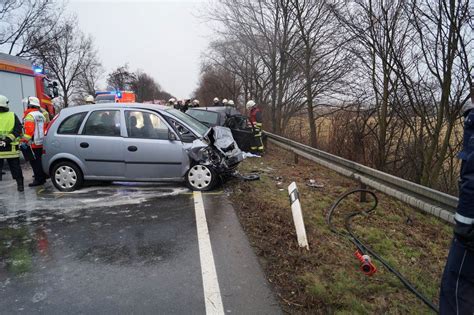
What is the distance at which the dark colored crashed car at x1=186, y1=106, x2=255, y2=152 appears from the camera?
10.8 meters

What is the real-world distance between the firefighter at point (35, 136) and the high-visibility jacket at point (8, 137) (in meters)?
0.19

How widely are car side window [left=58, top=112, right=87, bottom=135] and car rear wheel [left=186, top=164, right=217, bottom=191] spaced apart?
2.34m

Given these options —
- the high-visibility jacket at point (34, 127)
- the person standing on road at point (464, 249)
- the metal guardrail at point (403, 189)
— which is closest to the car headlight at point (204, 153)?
the metal guardrail at point (403, 189)

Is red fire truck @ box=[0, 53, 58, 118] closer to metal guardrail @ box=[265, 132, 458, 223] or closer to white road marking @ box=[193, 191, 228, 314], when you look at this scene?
white road marking @ box=[193, 191, 228, 314]

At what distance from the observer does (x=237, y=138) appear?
10875 millimetres

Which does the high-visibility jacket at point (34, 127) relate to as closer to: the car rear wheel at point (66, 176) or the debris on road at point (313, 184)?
the car rear wheel at point (66, 176)

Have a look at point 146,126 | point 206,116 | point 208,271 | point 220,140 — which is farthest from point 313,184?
point 206,116

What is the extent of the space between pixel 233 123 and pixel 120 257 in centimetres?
762

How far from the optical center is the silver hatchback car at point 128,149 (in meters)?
6.56

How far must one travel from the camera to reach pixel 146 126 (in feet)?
21.9

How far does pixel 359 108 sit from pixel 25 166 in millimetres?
12065

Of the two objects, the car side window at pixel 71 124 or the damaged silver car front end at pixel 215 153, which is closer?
the damaged silver car front end at pixel 215 153

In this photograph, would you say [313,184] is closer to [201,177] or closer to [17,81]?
[201,177]

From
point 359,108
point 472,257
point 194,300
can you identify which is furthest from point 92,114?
point 359,108
